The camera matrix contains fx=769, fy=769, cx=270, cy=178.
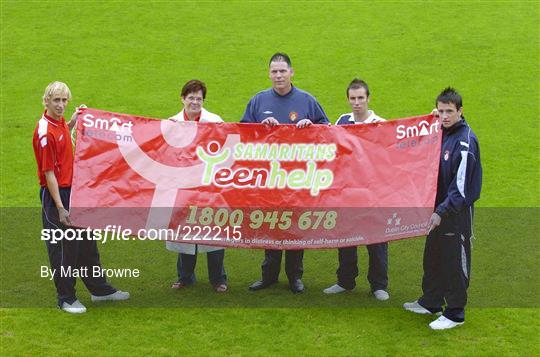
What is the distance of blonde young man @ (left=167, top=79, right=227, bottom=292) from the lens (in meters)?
7.18

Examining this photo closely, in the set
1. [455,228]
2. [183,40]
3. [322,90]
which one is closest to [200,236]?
[455,228]

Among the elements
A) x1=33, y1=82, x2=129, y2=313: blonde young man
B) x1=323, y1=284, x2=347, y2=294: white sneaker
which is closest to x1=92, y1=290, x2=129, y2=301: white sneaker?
x1=33, y1=82, x2=129, y2=313: blonde young man

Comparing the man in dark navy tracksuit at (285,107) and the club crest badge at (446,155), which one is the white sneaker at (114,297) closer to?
the man in dark navy tracksuit at (285,107)

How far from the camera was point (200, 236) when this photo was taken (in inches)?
268

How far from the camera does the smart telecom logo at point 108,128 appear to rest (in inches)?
266

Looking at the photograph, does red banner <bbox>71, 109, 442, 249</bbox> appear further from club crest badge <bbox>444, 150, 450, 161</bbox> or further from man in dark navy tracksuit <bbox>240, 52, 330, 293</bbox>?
man in dark navy tracksuit <bbox>240, 52, 330, 293</bbox>

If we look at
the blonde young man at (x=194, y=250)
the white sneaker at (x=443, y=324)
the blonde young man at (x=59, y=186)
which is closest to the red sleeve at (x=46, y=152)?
the blonde young man at (x=59, y=186)

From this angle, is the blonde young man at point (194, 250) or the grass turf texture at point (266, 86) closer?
the grass turf texture at point (266, 86)

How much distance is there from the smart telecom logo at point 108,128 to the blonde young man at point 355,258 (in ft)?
6.38

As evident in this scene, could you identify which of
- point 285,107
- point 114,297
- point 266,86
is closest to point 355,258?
point 285,107

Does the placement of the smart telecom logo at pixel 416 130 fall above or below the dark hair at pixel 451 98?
below

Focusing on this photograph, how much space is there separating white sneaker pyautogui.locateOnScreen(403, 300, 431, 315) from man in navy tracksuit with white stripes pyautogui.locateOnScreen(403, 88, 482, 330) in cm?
25

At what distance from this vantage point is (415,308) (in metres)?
6.97

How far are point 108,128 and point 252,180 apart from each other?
4.44ft
